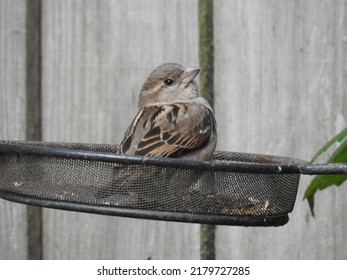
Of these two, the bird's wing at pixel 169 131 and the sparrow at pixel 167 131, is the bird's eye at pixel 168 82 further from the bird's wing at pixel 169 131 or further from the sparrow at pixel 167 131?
the bird's wing at pixel 169 131

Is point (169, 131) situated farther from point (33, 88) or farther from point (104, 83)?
point (33, 88)

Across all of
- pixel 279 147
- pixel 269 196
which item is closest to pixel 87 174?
pixel 269 196

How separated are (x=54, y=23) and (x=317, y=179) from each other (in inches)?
82.3

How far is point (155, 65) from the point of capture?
13.6ft

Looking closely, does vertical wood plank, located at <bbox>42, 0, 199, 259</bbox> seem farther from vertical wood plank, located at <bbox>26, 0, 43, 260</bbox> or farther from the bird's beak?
the bird's beak

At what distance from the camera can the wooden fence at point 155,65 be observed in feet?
12.8

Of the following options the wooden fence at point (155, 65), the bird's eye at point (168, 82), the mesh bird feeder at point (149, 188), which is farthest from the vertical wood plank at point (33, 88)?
the mesh bird feeder at point (149, 188)

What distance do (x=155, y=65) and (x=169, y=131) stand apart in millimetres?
992

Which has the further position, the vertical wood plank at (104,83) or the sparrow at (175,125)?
the vertical wood plank at (104,83)

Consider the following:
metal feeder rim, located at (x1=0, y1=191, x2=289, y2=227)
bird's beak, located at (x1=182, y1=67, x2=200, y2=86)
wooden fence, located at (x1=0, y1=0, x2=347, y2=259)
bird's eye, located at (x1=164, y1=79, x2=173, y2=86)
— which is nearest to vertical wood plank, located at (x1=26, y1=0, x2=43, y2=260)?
wooden fence, located at (x1=0, y1=0, x2=347, y2=259)

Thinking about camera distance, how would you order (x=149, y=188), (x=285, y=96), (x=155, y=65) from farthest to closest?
1. (x=155, y=65)
2. (x=285, y=96)
3. (x=149, y=188)

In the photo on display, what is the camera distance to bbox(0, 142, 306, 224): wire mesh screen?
250 cm

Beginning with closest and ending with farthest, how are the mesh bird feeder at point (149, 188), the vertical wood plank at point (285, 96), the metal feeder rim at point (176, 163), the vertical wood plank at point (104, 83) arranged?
the metal feeder rim at point (176, 163), the mesh bird feeder at point (149, 188), the vertical wood plank at point (285, 96), the vertical wood plank at point (104, 83)

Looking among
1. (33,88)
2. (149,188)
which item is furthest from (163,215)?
(33,88)
